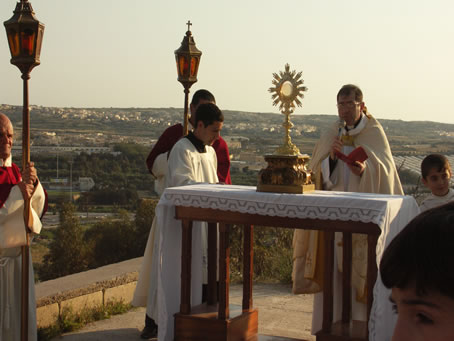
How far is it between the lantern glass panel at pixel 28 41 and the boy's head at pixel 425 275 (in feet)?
13.9

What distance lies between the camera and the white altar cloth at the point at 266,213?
14.2 ft

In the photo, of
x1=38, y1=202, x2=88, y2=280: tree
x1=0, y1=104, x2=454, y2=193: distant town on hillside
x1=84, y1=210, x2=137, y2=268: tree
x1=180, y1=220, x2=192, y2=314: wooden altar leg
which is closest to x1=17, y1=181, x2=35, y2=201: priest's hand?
x1=180, y1=220, x2=192, y2=314: wooden altar leg

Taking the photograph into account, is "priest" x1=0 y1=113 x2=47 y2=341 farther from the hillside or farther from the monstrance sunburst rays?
the hillside

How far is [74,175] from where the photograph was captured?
2192 cm

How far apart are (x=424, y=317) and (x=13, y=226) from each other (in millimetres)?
4089

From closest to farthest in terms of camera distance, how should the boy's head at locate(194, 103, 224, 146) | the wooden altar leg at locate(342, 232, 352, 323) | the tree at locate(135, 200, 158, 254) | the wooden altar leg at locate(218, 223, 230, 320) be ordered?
the wooden altar leg at locate(342, 232, 352, 323), the wooden altar leg at locate(218, 223, 230, 320), the boy's head at locate(194, 103, 224, 146), the tree at locate(135, 200, 158, 254)

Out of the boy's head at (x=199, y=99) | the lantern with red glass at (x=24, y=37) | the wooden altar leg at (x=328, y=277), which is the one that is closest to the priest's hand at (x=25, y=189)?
the lantern with red glass at (x=24, y=37)

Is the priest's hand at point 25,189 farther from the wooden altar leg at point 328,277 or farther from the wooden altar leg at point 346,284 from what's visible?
the wooden altar leg at point 346,284

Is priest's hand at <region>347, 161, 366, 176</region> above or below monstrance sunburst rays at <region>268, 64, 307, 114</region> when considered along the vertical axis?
below

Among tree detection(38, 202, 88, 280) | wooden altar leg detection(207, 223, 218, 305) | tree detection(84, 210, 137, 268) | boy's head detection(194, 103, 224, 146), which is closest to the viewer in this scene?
boy's head detection(194, 103, 224, 146)

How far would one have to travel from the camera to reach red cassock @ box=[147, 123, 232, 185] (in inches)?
243

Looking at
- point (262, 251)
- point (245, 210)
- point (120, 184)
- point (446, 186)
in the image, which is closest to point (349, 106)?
point (446, 186)

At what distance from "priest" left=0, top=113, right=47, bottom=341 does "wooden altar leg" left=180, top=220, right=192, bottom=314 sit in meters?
1.09

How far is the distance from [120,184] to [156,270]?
51.3 feet
